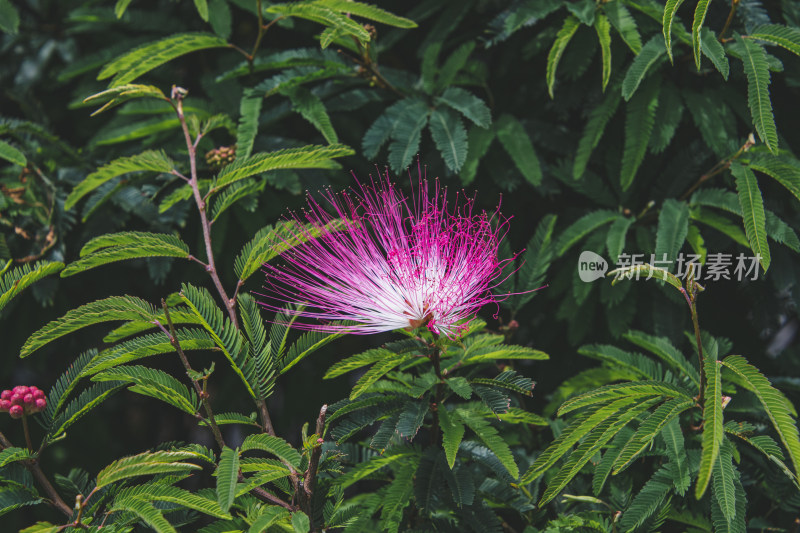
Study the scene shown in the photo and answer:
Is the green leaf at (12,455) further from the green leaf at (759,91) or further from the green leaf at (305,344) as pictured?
the green leaf at (759,91)

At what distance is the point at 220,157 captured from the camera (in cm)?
271

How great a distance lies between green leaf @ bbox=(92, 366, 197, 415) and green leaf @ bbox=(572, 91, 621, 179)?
1621 mm

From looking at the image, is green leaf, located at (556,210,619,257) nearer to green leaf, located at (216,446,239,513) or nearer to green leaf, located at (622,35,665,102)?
green leaf, located at (622,35,665,102)

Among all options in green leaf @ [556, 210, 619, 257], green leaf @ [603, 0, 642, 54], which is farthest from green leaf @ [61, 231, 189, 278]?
green leaf @ [603, 0, 642, 54]

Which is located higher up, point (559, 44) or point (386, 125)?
point (559, 44)

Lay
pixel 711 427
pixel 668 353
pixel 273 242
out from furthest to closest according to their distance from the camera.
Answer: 1. pixel 668 353
2. pixel 273 242
3. pixel 711 427

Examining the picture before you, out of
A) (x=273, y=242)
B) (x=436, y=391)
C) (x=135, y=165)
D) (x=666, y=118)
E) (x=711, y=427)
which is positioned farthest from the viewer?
(x=666, y=118)

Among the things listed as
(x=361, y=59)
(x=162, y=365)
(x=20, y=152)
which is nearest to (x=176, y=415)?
(x=162, y=365)

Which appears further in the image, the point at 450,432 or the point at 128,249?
the point at 128,249

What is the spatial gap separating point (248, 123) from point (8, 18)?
4.37 feet

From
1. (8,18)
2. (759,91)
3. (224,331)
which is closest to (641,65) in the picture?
(759,91)

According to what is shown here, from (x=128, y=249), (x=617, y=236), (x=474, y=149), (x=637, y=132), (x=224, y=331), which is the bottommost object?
(x=224, y=331)

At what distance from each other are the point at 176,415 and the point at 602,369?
118 inches

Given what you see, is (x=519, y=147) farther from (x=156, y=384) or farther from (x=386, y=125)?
(x=156, y=384)
